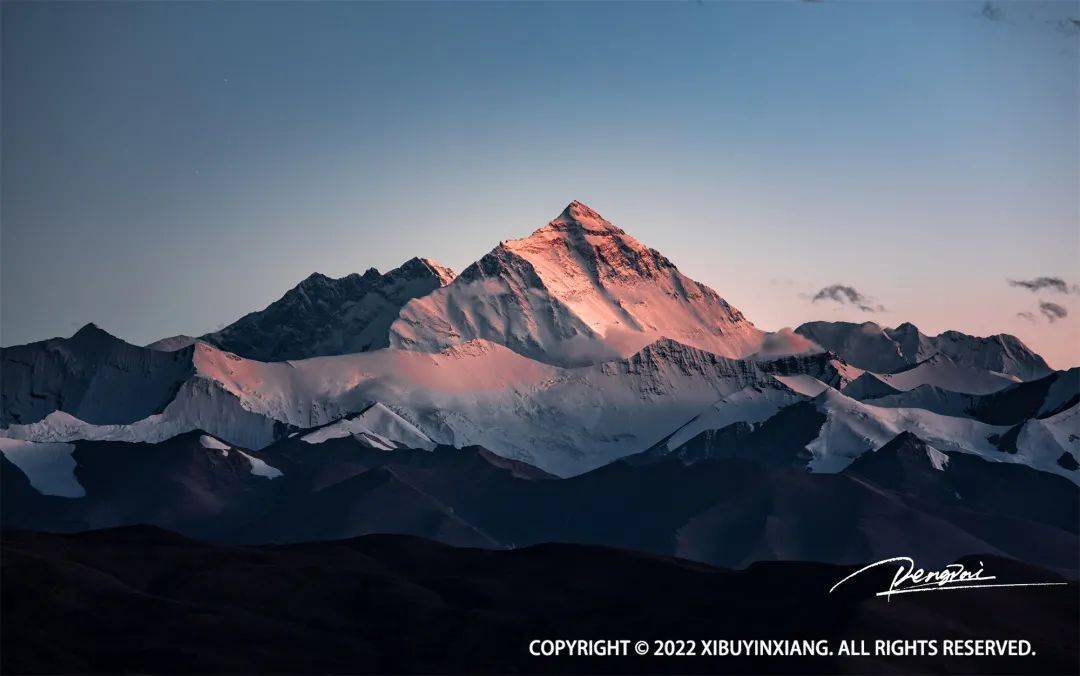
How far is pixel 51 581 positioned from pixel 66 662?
54.6ft

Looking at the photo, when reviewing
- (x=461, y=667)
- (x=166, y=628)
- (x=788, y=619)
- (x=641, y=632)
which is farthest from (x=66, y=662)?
(x=788, y=619)

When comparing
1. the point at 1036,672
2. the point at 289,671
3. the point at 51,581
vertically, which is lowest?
the point at 1036,672

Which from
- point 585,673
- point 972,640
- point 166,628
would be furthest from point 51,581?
point 972,640

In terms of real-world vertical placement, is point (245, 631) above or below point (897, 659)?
above

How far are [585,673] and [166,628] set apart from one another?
3766cm

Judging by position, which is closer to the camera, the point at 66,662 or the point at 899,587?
the point at 66,662

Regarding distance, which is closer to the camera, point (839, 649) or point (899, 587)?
point (839, 649)

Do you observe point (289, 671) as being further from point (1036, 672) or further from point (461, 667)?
point (1036, 672)

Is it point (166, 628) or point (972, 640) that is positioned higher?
point (166, 628)

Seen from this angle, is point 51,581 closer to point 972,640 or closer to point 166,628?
point 166,628

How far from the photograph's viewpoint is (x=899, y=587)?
19888 centimetres

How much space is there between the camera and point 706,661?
18788 cm

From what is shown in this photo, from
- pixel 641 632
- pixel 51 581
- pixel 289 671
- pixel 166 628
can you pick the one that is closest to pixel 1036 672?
pixel 641 632

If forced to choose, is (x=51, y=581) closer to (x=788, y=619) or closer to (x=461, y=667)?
(x=461, y=667)
